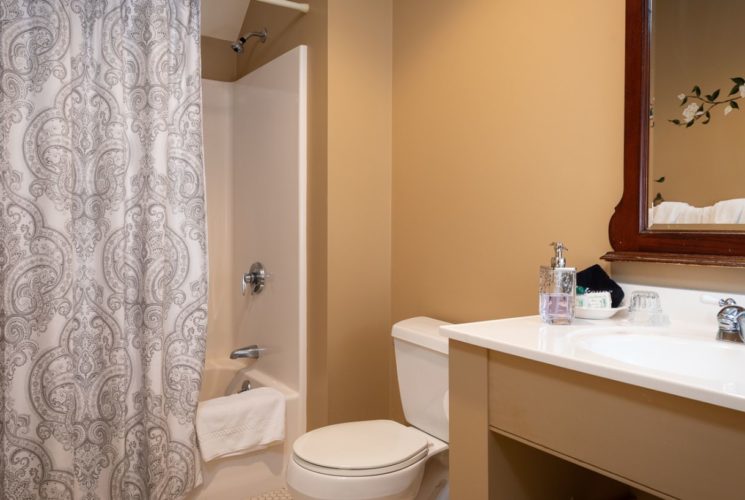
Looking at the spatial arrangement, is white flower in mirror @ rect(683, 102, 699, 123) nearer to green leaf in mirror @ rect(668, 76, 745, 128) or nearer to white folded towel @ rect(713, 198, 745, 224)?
green leaf in mirror @ rect(668, 76, 745, 128)

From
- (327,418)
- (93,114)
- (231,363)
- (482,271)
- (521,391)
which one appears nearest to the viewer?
(521,391)

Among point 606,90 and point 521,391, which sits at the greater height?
point 606,90

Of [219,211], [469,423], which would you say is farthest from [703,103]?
[219,211]

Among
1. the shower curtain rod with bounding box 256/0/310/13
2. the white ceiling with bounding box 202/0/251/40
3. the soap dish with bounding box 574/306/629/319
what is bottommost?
the soap dish with bounding box 574/306/629/319

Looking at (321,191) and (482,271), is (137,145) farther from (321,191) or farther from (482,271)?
(482,271)

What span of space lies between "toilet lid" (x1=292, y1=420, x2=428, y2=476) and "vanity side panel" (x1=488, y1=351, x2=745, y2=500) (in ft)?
1.79

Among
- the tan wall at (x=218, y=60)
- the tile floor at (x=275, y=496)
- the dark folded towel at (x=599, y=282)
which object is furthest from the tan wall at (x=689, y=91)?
the tan wall at (x=218, y=60)

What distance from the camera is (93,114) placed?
6.04 ft

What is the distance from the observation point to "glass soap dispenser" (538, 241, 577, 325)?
142 centimetres

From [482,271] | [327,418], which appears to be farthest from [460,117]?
[327,418]

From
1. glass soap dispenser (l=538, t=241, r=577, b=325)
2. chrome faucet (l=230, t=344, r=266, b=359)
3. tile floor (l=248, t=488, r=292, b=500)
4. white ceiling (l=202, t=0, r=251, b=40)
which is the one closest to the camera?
glass soap dispenser (l=538, t=241, r=577, b=325)

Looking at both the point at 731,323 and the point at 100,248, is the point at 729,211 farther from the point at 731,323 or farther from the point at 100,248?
the point at 100,248

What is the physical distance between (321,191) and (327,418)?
908 mm

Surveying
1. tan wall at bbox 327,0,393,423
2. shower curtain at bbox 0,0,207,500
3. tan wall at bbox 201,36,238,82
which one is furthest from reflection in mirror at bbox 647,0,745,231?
tan wall at bbox 201,36,238,82
